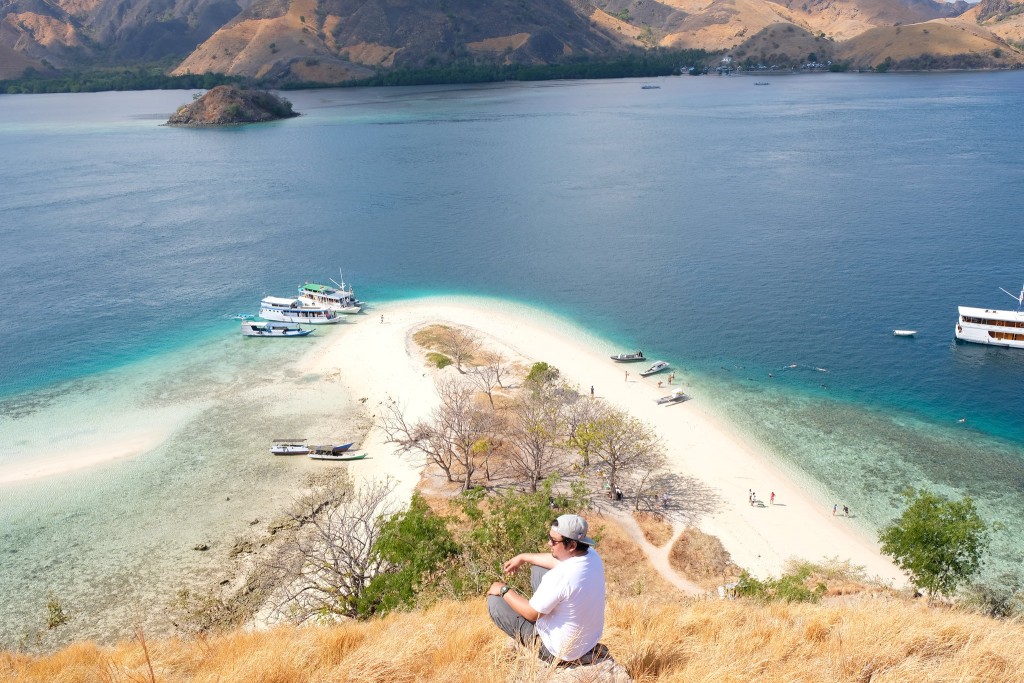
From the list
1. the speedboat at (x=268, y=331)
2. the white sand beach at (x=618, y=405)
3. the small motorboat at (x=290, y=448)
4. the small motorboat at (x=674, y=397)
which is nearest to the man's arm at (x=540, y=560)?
the white sand beach at (x=618, y=405)

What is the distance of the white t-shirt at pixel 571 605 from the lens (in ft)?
31.7

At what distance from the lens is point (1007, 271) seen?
69.9 m

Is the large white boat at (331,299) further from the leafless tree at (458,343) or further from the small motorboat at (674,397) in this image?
the small motorboat at (674,397)

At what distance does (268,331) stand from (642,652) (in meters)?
57.2

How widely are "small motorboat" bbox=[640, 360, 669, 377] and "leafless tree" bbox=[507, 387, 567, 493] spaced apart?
10.9 meters

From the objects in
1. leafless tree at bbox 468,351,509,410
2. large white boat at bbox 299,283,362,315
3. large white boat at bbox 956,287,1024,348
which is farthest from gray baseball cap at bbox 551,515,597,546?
large white boat at bbox 299,283,362,315

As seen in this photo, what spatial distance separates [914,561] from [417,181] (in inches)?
4434

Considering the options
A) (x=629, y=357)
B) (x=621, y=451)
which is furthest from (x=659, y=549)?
(x=629, y=357)

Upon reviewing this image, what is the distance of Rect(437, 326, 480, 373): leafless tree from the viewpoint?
5275 cm

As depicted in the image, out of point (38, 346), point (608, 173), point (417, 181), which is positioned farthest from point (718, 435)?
point (417, 181)

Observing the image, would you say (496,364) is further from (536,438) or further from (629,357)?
(536,438)

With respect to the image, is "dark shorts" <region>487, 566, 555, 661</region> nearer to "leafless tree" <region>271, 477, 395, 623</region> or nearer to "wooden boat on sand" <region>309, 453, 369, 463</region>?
"leafless tree" <region>271, 477, 395, 623</region>

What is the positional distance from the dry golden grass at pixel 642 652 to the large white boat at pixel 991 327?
48116mm

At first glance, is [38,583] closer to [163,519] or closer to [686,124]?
[163,519]
